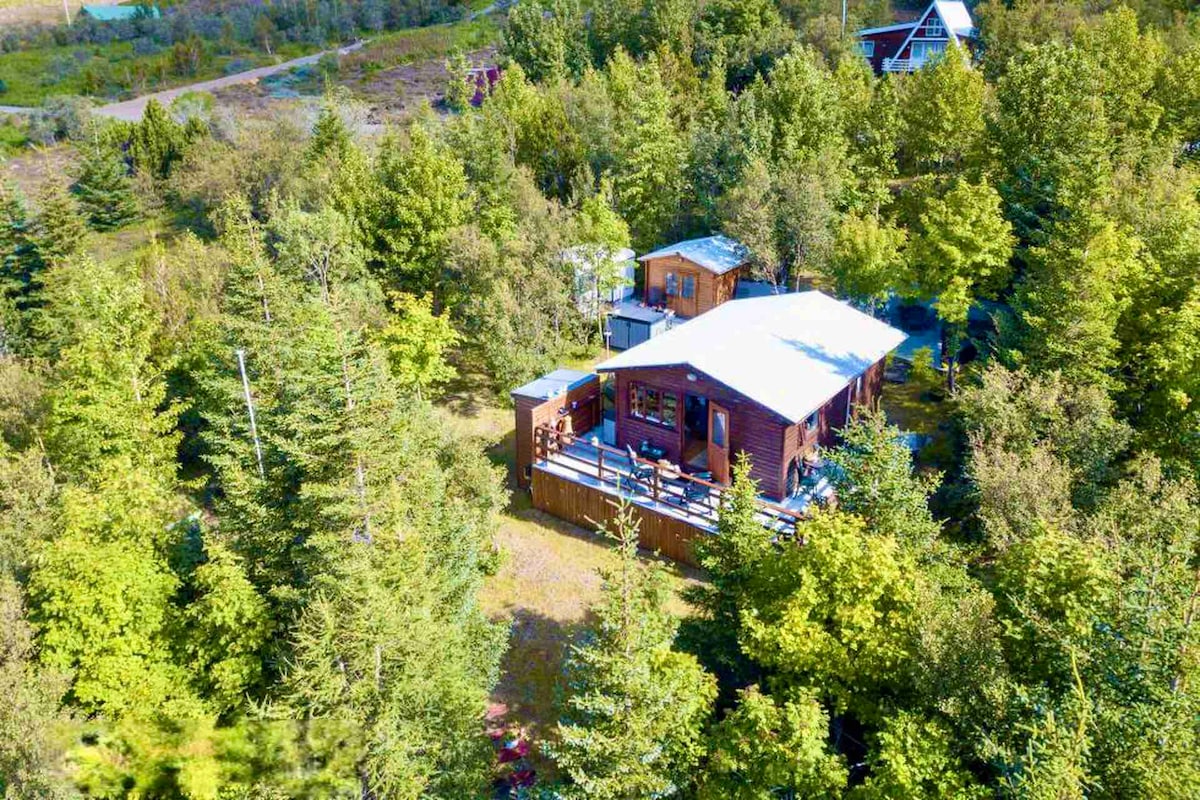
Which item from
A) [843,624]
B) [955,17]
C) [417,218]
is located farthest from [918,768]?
[955,17]

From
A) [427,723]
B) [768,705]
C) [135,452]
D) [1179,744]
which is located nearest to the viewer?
[1179,744]

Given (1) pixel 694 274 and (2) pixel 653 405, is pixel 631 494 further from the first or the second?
(1) pixel 694 274

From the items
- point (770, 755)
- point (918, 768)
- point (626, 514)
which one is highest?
point (918, 768)

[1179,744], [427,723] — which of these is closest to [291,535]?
[427,723]

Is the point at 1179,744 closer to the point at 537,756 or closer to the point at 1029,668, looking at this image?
the point at 1029,668

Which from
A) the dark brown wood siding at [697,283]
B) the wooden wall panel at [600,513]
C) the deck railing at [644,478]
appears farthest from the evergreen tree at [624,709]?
the dark brown wood siding at [697,283]

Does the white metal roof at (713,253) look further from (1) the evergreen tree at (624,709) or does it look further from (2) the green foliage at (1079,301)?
(1) the evergreen tree at (624,709)

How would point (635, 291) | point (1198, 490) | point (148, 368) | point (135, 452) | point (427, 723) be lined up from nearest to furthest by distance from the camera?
point (427, 723), point (1198, 490), point (135, 452), point (148, 368), point (635, 291)
